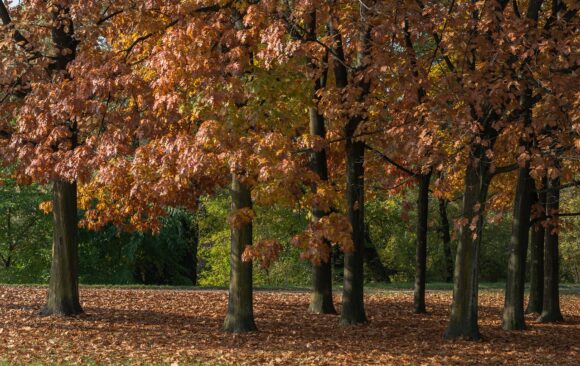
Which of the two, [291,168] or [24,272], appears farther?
[24,272]

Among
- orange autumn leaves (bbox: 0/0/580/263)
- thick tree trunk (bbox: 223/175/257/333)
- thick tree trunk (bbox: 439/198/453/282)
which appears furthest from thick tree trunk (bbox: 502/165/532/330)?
thick tree trunk (bbox: 439/198/453/282)

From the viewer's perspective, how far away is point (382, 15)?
14.1 m

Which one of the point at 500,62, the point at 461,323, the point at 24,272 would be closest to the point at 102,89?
the point at 500,62

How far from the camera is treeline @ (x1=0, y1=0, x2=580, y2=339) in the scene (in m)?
13.1

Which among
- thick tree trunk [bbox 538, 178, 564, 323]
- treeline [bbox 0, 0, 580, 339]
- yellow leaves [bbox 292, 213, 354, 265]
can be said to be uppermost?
treeline [bbox 0, 0, 580, 339]

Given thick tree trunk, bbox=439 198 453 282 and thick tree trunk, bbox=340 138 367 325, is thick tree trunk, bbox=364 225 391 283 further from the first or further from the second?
thick tree trunk, bbox=340 138 367 325

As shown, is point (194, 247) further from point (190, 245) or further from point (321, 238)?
point (321, 238)

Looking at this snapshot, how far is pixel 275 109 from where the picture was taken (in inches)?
549

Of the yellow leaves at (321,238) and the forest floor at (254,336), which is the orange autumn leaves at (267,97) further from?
the forest floor at (254,336)

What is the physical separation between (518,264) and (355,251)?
3747mm

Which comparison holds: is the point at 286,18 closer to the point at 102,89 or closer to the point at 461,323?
the point at 102,89

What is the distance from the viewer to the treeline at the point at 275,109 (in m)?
13.1

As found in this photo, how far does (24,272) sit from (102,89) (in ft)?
83.6

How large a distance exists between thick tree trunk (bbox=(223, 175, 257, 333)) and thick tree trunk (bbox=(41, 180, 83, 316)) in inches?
154
